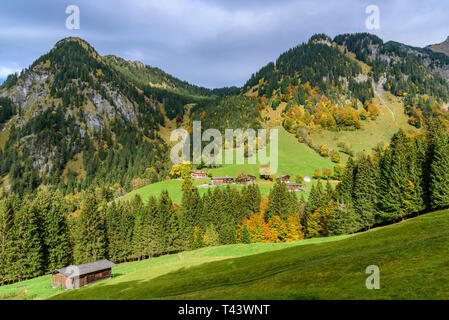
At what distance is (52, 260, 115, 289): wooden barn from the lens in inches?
1998

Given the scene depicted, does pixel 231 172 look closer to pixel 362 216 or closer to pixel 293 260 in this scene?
pixel 362 216

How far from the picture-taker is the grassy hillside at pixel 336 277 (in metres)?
19.1

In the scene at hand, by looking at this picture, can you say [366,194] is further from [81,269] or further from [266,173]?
[266,173]

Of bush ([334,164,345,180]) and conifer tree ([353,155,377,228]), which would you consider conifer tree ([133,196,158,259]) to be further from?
bush ([334,164,345,180])

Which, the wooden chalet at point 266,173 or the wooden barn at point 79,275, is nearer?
the wooden barn at point 79,275

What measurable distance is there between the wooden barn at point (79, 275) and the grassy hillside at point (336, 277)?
7.24 meters

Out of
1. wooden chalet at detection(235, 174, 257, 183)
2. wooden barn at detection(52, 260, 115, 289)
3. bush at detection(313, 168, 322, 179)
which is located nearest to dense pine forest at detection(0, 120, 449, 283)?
wooden barn at detection(52, 260, 115, 289)

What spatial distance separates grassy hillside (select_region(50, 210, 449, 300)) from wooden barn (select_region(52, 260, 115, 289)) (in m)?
7.24

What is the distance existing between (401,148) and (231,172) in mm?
110649

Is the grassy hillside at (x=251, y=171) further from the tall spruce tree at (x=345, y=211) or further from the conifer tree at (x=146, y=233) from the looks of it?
Result: the tall spruce tree at (x=345, y=211)

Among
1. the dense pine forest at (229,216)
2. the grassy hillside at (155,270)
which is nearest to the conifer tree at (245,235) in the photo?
the dense pine forest at (229,216)

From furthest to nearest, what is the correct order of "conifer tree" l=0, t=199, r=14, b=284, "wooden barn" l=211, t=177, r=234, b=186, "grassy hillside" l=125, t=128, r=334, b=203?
"wooden barn" l=211, t=177, r=234, b=186 → "grassy hillside" l=125, t=128, r=334, b=203 → "conifer tree" l=0, t=199, r=14, b=284

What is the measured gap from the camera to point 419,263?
22516mm
